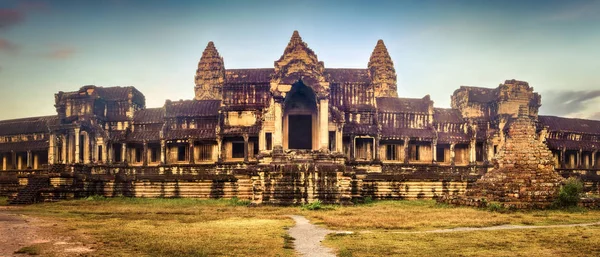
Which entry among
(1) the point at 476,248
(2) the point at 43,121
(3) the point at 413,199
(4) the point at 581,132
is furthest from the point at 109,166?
(4) the point at 581,132

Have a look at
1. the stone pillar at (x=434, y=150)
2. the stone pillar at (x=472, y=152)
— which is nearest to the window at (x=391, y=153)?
the stone pillar at (x=434, y=150)

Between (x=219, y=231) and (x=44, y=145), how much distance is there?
37.7 m

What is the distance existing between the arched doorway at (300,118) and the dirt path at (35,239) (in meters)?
18.7

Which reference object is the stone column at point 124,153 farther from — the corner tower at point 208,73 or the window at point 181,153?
the corner tower at point 208,73

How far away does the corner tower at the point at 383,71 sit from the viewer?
64125 millimetres

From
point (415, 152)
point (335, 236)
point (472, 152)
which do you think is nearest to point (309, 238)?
point (335, 236)

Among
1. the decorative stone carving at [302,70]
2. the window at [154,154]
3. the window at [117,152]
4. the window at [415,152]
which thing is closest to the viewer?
the decorative stone carving at [302,70]

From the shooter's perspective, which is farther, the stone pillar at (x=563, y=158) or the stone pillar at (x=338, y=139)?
the stone pillar at (x=563, y=158)

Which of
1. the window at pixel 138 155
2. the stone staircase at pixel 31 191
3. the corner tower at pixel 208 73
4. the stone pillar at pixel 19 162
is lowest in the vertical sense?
the stone staircase at pixel 31 191

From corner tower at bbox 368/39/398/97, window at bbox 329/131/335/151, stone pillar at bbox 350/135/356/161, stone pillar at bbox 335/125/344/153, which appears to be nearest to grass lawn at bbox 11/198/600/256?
stone pillar at bbox 335/125/344/153

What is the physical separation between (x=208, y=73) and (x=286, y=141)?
2895cm

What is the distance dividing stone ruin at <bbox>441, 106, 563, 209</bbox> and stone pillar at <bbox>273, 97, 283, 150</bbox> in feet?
33.8

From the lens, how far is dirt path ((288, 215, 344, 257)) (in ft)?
46.6

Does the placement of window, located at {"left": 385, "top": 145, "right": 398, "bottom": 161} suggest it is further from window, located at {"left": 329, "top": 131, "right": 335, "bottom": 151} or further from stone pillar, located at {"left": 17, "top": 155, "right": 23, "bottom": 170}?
stone pillar, located at {"left": 17, "top": 155, "right": 23, "bottom": 170}
